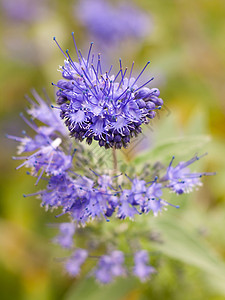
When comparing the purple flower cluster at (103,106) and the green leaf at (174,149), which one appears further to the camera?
the green leaf at (174,149)

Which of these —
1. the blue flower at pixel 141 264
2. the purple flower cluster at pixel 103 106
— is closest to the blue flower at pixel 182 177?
the purple flower cluster at pixel 103 106

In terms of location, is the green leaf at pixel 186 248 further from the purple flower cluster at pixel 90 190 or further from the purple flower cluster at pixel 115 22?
the purple flower cluster at pixel 115 22

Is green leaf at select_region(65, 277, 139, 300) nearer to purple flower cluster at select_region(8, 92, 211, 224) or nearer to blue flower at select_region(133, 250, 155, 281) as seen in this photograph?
blue flower at select_region(133, 250, 155, 281)

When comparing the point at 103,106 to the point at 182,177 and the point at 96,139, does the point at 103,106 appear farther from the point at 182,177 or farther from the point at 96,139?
the point at 182,177

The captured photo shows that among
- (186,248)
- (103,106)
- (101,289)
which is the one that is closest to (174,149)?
(186,248)

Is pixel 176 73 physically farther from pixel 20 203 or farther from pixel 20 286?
pixel 20 286

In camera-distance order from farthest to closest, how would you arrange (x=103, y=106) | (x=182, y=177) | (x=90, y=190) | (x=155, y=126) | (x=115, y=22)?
(x=115, y=22) < (x=155, y=126) < (x=182, y=177) < (x=90, y=190) < (x=103, y=106)
